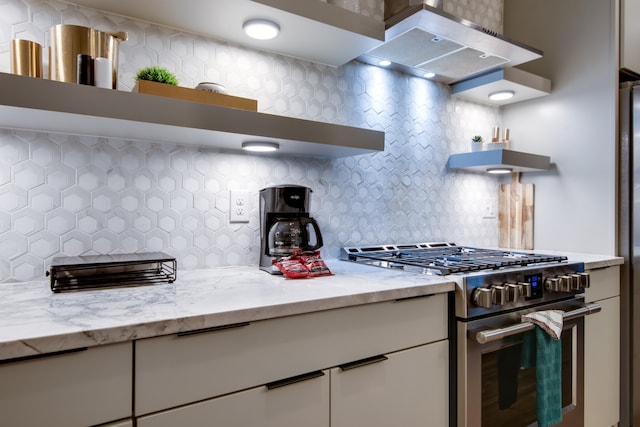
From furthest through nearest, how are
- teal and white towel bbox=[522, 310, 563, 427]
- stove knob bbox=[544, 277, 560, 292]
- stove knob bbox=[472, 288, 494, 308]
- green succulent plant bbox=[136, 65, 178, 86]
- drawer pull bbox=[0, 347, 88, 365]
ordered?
1. stove knob bbox=[544, 277, 560, 292]
2. teal and white towel bbox=[522, 310, 563, 427]
3. stove knob bbox=[472, 288, 494, 308]
4. green succulent plant bbox=[136, 65, 178, 86]
5. drawer pull bbox=[0, 347, 88, 365]

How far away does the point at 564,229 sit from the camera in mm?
2307

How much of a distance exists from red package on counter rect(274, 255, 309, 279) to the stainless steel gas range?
0.42 meters

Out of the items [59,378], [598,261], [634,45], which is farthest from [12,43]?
[634,45]

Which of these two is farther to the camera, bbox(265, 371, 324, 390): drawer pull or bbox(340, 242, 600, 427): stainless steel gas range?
bbox(340, 242, 600, 427): stainless steel gas range

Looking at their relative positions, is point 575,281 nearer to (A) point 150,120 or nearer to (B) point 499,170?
(B) point 499,170

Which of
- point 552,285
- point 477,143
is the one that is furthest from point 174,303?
point 477,143

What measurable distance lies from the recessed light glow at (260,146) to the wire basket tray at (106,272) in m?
0.51

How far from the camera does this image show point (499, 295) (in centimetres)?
140

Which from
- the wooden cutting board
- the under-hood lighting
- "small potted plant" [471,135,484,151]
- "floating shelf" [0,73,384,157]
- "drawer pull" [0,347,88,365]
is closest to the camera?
"drawer pull" [0,347,88,365]

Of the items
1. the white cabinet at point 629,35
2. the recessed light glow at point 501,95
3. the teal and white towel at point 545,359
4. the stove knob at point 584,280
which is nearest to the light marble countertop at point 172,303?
the teal and white towel at point 545,359

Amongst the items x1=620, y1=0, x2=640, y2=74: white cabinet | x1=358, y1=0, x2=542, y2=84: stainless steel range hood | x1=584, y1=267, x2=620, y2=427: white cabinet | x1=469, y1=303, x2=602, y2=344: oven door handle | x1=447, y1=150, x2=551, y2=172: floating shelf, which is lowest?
x1=584, y1=267, x2=620, y2=427: white cabinet

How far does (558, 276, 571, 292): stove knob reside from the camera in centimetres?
163

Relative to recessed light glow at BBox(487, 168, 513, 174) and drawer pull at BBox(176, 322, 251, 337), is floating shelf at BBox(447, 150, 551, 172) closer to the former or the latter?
recessed light glow at BBox(487, 168, 513, 174)

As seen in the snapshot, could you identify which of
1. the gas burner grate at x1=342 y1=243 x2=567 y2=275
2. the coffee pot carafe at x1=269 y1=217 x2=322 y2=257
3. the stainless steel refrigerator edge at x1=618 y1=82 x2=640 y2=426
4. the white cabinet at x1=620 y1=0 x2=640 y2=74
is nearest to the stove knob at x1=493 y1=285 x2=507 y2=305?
the gas burner grate at x1=342 y1=243 x2=567 y2=275
